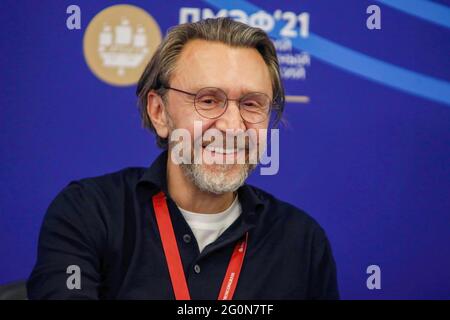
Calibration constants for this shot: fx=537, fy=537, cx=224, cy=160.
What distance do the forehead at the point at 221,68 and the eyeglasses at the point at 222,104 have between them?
2 centimetres

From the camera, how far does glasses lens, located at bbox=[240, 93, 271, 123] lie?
1.53 meters

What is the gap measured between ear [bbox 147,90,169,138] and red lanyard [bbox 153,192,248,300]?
24 centimetres

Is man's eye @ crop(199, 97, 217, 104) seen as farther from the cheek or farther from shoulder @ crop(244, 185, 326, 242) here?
shoulder @ crop(244, 185, 326, 242)

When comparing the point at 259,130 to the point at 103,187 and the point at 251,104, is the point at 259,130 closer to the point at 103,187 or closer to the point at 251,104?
the point at 251,104

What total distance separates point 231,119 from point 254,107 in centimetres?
9

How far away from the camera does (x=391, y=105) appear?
2.02 metres

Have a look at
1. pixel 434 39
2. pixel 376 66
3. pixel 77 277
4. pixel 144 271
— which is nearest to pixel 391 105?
pixel 376 66

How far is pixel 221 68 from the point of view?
1528 mm

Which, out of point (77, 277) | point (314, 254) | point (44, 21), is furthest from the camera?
point (44, 21)

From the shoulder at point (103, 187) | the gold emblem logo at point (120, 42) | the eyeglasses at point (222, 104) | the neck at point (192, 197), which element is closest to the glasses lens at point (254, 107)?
the eyeglasses at point (222, 104)

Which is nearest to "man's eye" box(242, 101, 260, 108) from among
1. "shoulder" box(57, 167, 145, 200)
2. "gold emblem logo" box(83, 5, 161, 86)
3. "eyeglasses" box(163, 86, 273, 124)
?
"eyeglasses" box(163, 86, 273, 124)

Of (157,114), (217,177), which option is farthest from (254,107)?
(157,114)
